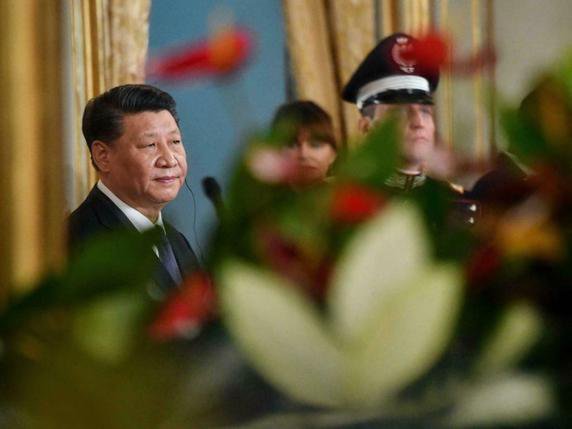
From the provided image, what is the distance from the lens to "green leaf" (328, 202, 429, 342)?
0.73 feet

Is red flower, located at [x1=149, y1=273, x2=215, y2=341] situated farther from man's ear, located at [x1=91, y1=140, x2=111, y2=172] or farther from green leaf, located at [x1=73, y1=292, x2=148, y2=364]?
man's ear, located at [x1=91, y1=140, x2=111, y2=172]

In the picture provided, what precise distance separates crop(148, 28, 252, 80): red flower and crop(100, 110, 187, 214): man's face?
142 centimetres

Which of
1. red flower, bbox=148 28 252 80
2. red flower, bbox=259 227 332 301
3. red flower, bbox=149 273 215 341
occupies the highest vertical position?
red flower, bbox=148 28 252 80

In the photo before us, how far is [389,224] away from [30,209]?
0.11 m

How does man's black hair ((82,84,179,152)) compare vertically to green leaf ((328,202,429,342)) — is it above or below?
below

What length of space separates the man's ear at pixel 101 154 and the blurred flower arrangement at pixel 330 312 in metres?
1.87

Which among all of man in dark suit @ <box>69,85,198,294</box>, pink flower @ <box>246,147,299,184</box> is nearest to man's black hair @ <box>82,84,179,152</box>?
man in dark suit @ <box>69,85,198,294</box>

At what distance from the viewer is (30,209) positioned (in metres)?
0.30

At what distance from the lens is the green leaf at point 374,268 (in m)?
0.22

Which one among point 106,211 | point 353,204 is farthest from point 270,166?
point 106,211

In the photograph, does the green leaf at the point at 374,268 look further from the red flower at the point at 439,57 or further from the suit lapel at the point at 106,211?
the suit lapel at the point at 106,211

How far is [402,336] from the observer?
8.5 inches

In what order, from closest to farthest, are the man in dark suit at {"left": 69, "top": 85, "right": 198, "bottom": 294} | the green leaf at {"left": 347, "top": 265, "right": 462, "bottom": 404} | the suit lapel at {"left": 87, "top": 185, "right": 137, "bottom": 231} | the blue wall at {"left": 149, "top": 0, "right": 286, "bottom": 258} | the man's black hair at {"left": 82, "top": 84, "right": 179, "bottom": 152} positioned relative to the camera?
the green leaf at {"left": 347, "top": 265, "right": 462, "bottom": 404} < the suit lapel at {"left": 87, "top": 185, "right": 137, "bottom": 231} < the man in dark suit at {"left": 69, "top": 85, "right": 198, "bottom": 294} < the man's black hair at {"left": 82, "top": 84, "right": 179, "bottom": 152} < the blue wall at {"left": 149, "top": 0, "right": 286, "bottom": 258}

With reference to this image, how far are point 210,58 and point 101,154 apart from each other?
1.92 metres
